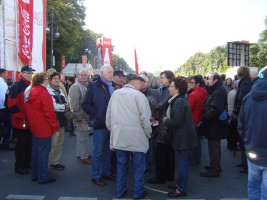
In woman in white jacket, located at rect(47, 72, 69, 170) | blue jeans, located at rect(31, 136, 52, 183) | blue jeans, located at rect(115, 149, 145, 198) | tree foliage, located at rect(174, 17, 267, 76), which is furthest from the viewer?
tree foliage, located at rect(174, 17, 267, 76)

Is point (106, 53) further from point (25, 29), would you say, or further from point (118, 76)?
point (118, 76)

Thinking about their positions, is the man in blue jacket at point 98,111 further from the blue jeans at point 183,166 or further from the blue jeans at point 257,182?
the blue jeans at point 257,182

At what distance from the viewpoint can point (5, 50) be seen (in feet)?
25.5

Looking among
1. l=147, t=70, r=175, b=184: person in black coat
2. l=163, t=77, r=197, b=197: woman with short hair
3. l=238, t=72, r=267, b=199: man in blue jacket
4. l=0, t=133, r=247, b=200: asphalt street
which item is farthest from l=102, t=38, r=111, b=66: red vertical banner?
l=238, t=72, r=267, b=199: man in blue jacket

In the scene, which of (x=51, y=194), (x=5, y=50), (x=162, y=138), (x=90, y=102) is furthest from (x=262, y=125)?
(x=5, y=50)

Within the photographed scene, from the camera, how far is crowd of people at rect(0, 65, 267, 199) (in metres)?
2.86

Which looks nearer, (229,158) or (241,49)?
(229,158)

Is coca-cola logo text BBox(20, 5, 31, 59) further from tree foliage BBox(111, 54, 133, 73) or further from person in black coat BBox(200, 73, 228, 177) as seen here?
tree foliage BBox(111, 54, 133, 73)

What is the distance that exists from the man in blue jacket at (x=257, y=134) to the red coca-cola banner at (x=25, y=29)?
24.4ft

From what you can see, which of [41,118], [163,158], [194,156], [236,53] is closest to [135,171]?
[163,158]

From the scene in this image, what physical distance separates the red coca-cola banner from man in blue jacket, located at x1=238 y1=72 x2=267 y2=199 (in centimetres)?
744

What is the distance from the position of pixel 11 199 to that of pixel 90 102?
1.96 m

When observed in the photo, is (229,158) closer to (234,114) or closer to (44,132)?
(234,114)

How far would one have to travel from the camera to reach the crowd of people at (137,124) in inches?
113
